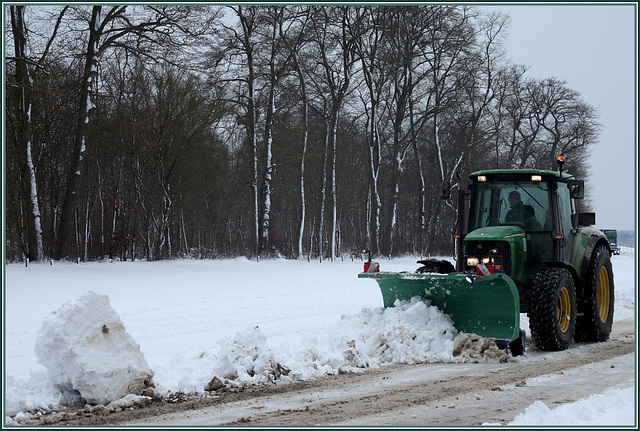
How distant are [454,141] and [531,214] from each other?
29726 mm

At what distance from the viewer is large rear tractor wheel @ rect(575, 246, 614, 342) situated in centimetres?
952

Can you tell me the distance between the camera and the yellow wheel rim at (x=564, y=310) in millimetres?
8844

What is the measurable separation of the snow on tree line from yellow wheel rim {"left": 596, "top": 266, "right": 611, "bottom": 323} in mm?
13068

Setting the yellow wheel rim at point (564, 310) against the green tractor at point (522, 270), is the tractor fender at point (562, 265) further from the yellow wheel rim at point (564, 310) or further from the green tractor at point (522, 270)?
the yellow wheel rim at point (564, 310)

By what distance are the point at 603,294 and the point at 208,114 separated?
17.4 meters

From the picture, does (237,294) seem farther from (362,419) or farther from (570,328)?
(362,419)

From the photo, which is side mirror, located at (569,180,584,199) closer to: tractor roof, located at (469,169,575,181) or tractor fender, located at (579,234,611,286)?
tractor roof, located at (469,169,575,181)

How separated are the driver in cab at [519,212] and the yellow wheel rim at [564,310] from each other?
108 cm

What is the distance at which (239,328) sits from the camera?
1022cm

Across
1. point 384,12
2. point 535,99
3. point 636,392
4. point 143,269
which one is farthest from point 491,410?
point 535,99

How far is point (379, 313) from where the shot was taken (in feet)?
29.7

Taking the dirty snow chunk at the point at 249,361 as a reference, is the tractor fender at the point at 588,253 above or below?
above

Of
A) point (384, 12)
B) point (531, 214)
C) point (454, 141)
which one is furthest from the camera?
point (454, 141)

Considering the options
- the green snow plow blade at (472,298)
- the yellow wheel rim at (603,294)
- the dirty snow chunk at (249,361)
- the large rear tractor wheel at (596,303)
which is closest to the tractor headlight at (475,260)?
the green snow plow blade at (472,298)
